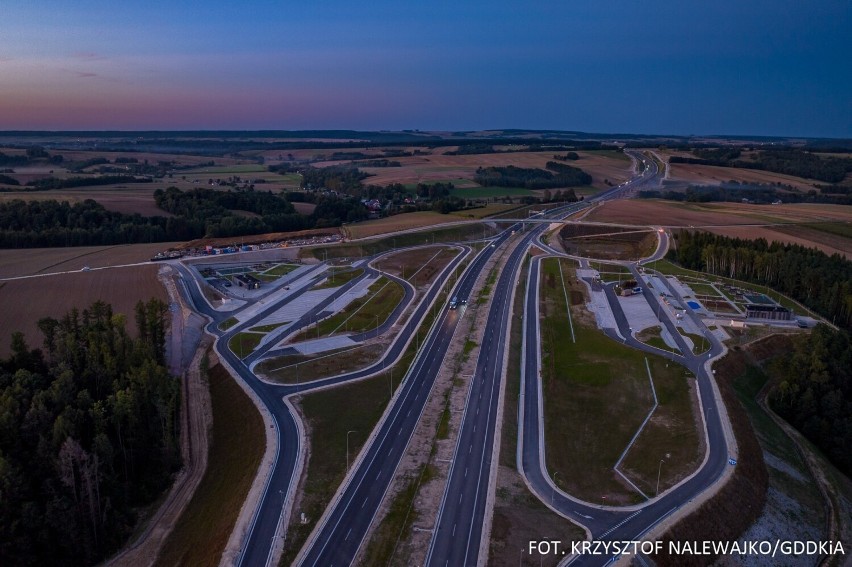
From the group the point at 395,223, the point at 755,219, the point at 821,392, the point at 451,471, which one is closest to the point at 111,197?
the point at 395,223

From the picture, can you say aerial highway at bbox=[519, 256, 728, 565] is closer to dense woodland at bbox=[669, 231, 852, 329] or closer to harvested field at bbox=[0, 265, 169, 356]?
dense woodland at bbox=[669, 231, 852, 329]

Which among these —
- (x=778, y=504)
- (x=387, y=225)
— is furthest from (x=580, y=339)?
(x=387, y=225)

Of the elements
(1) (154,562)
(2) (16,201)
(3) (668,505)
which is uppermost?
(2) (16,201)

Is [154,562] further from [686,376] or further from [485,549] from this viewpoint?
[686,376]

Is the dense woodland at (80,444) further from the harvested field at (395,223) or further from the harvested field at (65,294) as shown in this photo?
the harvested field at (395,223)

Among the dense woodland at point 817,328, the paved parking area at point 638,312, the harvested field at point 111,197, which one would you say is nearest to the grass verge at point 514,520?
the dense woodland at point 817,328

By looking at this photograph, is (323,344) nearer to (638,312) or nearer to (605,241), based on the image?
(638,312)
